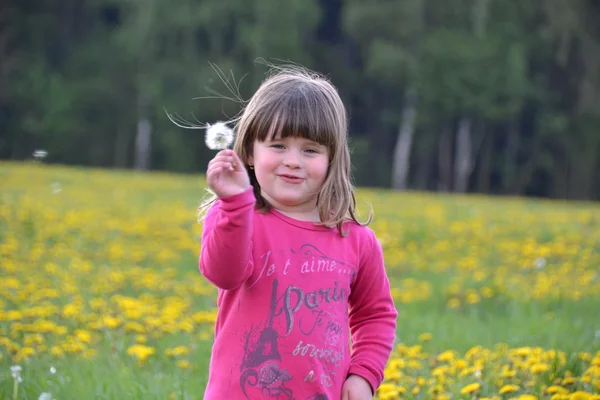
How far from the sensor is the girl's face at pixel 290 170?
A: 1.91 meters

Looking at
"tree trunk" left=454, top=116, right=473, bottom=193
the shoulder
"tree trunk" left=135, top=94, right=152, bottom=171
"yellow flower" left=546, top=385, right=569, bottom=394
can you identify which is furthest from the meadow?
"tree trunk" left=454, top=116, right=473, bottom=193

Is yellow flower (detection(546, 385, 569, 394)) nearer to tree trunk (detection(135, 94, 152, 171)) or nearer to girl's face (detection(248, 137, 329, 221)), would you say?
Result: girl's face (detection(248, 137, 329, 221))

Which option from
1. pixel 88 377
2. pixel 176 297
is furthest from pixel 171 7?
pixel 88 377

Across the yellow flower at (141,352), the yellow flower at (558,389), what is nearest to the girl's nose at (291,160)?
the yellow flower at (558,389)

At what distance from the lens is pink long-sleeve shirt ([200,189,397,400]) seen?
1824 mm

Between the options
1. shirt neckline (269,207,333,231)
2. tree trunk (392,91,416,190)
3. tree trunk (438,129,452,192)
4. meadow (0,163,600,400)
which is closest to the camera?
shirt neckline (269,207,333,231)

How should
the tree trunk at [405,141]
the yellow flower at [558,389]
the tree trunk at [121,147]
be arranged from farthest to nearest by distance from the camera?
the tree trunk at [121,147] < the tree trunk at [405,141] < the yellow flower at [558,389]

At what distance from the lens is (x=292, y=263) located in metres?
1.88

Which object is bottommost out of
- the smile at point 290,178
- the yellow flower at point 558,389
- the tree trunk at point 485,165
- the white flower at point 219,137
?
the tree trunk at point 485,165

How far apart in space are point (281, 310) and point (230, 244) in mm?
249

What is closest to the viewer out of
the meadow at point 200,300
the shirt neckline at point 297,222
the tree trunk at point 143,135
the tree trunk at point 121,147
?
the shirt neckline at point 297,222

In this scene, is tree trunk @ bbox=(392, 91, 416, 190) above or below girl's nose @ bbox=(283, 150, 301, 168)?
below

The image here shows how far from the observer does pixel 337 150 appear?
1973 mm

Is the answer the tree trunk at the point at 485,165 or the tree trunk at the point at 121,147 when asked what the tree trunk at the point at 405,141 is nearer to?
the tree trunk at the point at 485,165
